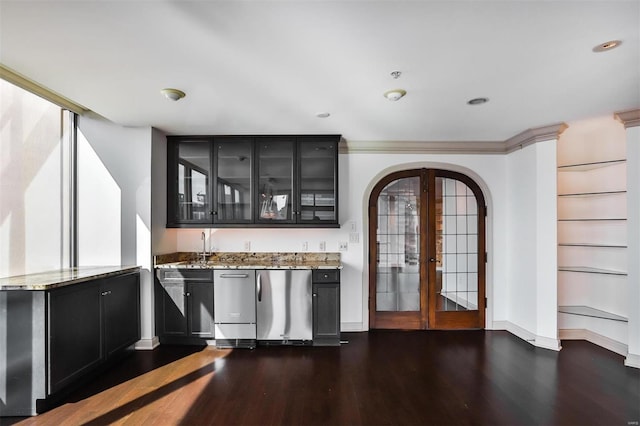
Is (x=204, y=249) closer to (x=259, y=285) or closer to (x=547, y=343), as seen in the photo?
(x=259, y=285)

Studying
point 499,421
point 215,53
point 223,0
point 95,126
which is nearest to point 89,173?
point 95,126

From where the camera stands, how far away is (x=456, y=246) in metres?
4.31

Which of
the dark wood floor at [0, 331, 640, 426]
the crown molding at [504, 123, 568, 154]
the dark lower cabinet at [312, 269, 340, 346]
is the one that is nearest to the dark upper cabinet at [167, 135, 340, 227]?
the dark lower cabinet at [312, 269, 340, 346]

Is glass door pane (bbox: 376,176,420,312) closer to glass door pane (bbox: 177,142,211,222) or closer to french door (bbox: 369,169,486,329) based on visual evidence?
french door (bbox: 369,169,486,329)

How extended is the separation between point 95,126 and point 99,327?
2.22 meters

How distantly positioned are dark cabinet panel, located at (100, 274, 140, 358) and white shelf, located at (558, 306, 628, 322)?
16.4 ft

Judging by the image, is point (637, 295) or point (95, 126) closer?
point (637, 295)

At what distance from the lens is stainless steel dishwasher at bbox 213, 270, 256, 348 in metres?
3.58

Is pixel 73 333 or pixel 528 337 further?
pixel 528 337

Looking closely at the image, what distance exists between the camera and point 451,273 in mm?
4281

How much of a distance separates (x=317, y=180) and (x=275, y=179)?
1.76ft

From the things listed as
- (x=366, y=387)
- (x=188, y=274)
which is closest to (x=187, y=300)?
(x=188, y=274)

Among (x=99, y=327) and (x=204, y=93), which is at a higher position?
(x=204, y=93)

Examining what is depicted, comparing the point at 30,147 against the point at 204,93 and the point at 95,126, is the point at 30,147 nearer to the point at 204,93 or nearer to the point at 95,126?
the point at 95,126
